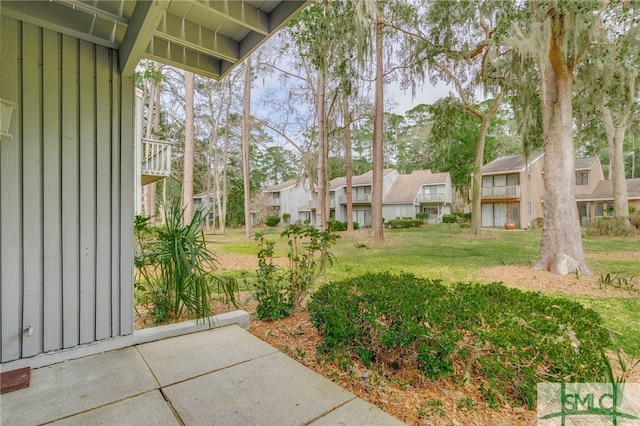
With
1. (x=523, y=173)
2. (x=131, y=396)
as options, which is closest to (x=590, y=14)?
(x=131, y=396)

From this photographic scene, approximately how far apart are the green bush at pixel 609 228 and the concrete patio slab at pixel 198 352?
15746 millimetres

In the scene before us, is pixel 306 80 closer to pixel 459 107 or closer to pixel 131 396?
pixel 459 107

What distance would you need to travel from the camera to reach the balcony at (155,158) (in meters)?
6.52

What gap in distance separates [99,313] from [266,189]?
89.0 ft

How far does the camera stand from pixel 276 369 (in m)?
1.97

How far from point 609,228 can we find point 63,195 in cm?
1712

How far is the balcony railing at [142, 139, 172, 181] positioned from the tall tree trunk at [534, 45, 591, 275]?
7.95 m

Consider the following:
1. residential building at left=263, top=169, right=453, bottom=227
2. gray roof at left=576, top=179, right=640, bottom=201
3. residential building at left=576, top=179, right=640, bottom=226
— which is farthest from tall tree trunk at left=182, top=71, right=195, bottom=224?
gray roof at left=576, top=179, right=640, bottom=201

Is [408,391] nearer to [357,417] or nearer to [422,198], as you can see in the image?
[357,417]

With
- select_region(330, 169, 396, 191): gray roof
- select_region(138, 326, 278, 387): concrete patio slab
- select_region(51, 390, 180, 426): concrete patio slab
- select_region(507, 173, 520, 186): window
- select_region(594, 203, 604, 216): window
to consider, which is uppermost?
select_region(330, 169, 396, 191): gray roof

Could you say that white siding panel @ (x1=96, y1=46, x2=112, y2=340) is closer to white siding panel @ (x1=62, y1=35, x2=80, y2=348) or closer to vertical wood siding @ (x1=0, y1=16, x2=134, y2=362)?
vertical wood siding @ (x1=0, y1=16, x2=134, y2=362)
